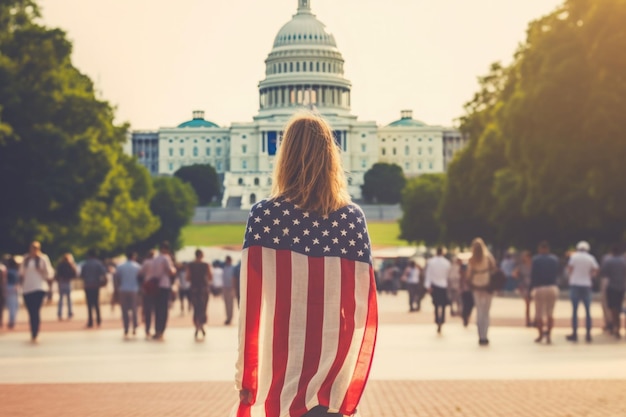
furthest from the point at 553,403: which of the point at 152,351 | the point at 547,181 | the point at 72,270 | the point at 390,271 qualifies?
the point at 390,271

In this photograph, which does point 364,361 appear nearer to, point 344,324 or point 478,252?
point 344,324

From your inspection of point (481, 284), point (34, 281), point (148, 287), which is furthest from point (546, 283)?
point (34, 281)

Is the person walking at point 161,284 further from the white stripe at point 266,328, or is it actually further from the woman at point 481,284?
the white stripe at point 266,328

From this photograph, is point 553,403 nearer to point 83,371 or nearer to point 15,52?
point 83,371

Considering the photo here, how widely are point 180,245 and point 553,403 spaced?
96806mm

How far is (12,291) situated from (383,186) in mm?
142485

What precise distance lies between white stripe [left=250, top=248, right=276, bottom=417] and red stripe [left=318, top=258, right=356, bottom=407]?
0.22m

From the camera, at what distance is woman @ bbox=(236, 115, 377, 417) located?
5.06 meters

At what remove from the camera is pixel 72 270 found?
27.3m

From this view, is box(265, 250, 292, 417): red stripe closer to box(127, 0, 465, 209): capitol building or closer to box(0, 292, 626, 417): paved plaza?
box(0, 292, 626, 417): paved plaza

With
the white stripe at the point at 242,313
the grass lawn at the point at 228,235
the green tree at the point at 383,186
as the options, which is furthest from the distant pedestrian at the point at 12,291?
the green tree at the point at 383,186

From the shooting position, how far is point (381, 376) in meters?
14.9

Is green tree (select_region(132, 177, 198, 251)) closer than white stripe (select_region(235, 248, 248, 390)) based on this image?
No

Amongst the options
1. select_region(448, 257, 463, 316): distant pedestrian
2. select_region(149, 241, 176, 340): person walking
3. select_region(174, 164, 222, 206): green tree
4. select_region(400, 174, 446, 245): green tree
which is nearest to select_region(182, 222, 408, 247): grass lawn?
select_region(400, 174, 446, 245): green tree
